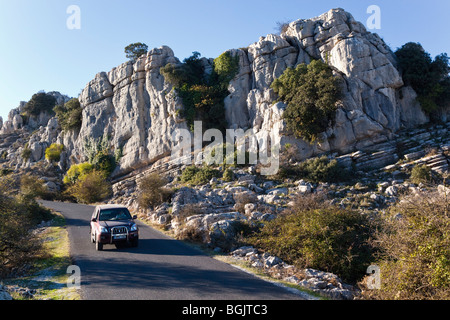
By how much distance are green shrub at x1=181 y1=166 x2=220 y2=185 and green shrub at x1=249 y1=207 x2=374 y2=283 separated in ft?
47.7

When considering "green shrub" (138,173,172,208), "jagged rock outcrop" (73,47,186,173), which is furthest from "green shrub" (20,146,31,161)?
"green shrub" (138,173,172,208)

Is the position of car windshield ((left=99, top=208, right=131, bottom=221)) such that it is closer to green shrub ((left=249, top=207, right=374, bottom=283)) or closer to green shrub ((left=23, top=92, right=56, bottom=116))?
green shrub ((left=249, top=207, right=374, bottom=283))

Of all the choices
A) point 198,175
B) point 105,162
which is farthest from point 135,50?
point 198,175

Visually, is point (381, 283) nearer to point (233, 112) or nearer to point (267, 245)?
point (267, 245)

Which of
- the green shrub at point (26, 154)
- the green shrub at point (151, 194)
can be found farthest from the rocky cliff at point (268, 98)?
the green shrub at point (151, 194)

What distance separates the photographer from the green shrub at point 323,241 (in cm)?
971

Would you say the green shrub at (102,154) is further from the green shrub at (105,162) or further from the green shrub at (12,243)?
the green shrub at (12,243)

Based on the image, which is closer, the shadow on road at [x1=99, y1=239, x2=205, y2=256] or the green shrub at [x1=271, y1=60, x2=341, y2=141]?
the shadow on road at [x1=99, y1=239, x2=205, y2=256]

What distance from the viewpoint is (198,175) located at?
26.8 m

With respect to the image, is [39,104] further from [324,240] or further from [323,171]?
[324,240]

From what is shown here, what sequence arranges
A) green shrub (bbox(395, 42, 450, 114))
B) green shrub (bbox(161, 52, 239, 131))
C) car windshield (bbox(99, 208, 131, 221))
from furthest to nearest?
green shrub (bbox(161, 52, 239, 131)), green shrub (bbox(395, 42, 450, 114)), car windshield (bbox(99, 208, 131, 221))

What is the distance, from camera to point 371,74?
87.8 ft

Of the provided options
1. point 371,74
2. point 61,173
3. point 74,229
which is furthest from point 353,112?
point 61,173

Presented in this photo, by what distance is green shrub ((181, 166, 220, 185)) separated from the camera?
26.2 metres
